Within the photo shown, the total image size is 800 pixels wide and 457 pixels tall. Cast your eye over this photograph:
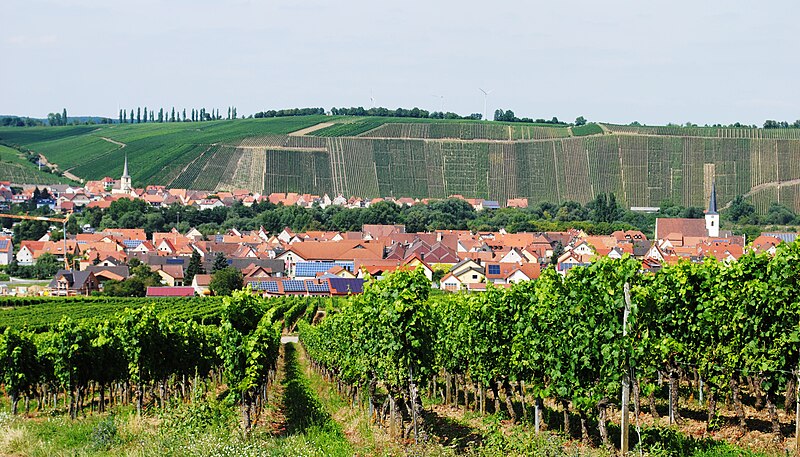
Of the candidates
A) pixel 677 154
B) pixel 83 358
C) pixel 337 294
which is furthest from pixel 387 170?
pixel 83 358

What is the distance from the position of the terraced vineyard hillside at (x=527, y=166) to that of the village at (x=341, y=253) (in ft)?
136

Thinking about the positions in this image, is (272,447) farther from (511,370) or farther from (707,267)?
(707,267)

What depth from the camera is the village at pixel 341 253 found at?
92.2 meters

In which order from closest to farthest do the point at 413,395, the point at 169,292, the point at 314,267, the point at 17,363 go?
the point at 413,395 → the point at 17,363 → the point at 169,292 → the point at 314,267

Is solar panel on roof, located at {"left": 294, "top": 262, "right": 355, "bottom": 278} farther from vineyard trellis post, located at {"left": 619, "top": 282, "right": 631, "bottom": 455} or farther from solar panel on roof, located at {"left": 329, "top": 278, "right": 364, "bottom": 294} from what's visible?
vineyard trellis post, located at {"left": 619, "top": 282, "right": 631, "bottom": 455}

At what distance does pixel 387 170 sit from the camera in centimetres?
19038

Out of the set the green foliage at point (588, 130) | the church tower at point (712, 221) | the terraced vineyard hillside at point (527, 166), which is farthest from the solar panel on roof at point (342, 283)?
the green foliage at point (588, 130)

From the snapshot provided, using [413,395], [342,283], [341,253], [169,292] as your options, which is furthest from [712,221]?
[413,395]

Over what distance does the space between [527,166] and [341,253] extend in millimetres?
82930

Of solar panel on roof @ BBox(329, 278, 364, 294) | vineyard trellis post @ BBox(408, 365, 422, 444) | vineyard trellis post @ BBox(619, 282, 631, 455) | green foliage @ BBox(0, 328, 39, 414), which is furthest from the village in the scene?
vineyard trellis post @ BBox(619, 282, 631, 455)

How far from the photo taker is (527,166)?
18700cm

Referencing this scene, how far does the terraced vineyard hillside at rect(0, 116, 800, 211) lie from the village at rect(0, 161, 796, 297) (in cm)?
4155

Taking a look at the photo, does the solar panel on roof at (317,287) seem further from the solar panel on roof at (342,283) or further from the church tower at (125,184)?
the church tower at (125,184)

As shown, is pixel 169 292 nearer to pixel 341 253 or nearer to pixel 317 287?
→ pixel 317 287
